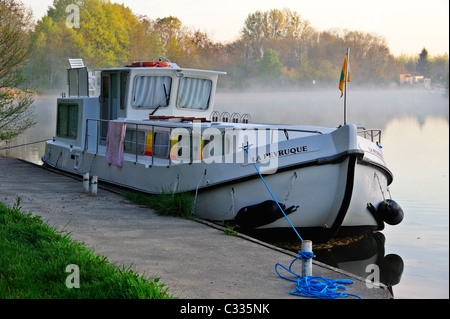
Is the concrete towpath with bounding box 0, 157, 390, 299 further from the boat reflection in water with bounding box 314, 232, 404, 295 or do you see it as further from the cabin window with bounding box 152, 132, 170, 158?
the boat reflection in water with bounding box 314, 232, 404, 295

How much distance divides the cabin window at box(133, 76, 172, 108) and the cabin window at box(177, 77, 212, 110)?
0.32 m

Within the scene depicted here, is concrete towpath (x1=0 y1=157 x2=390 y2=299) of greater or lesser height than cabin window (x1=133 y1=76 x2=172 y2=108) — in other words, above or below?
below

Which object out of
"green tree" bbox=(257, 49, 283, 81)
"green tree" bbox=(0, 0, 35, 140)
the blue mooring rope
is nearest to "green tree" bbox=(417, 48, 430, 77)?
"green tree" bbox=(257, 49, 283, 81)

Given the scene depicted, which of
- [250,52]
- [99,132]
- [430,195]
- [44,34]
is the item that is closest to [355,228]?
[99,132]

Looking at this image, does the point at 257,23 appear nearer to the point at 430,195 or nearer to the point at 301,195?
the point at 430,195

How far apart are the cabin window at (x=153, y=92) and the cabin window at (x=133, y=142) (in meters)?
0.78

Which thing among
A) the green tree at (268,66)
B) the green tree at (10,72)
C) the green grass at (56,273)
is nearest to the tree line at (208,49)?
the green tree at (268,66)

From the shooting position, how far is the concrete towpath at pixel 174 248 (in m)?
6.90

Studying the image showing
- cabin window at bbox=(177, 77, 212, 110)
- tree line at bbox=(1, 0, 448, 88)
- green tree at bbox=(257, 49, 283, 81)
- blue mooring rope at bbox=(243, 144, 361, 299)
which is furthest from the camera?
green tree at bbox=(257, 49, 283, 81)

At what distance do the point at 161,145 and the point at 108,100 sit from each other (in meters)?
2.99

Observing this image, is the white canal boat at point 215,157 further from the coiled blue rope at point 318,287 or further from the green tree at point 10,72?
the green tree at point 10,72

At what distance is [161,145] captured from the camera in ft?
42.8

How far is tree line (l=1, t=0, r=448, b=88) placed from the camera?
65.9 meters
